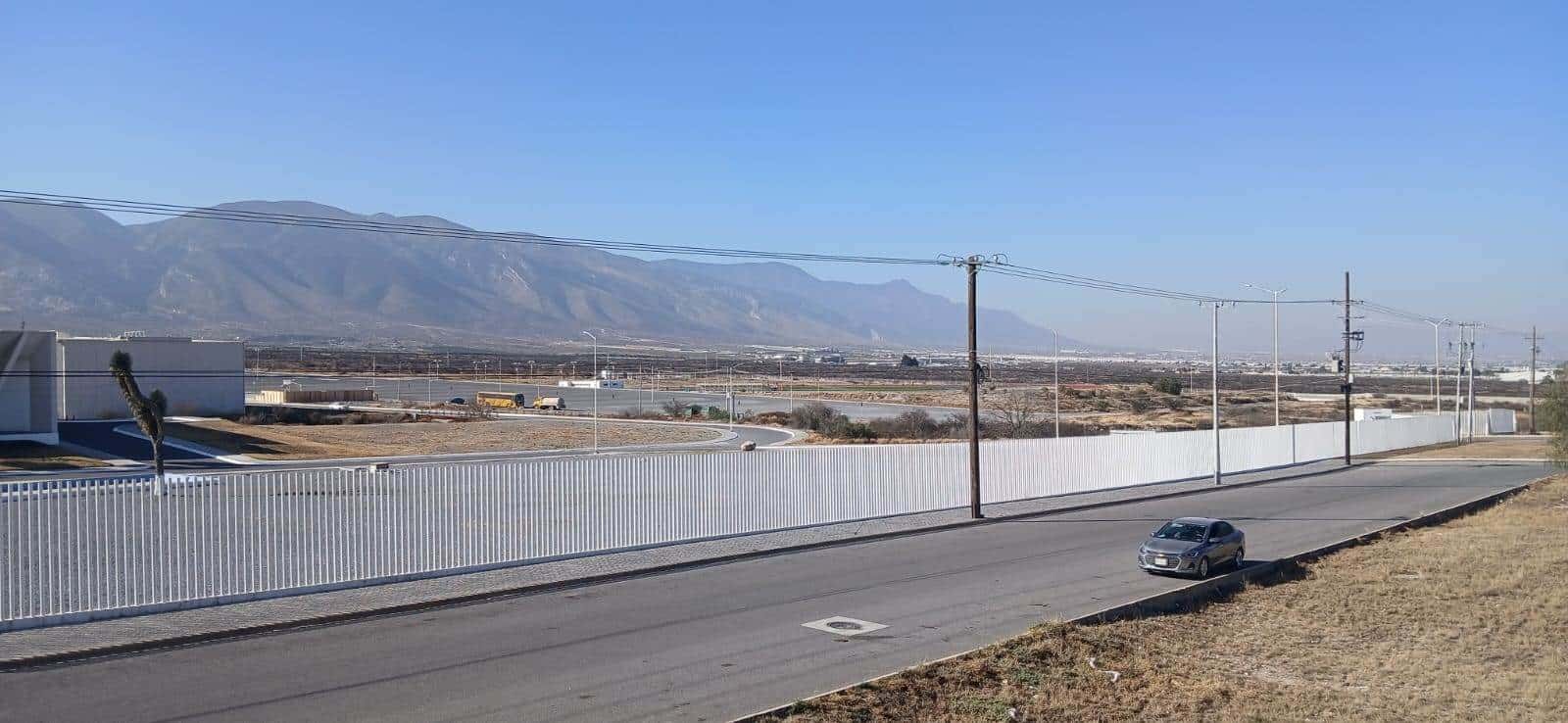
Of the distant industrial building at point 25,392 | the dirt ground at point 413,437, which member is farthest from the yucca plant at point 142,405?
the distant industrial building at point 25,392

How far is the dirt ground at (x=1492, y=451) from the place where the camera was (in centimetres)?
6338

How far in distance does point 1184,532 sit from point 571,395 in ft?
380

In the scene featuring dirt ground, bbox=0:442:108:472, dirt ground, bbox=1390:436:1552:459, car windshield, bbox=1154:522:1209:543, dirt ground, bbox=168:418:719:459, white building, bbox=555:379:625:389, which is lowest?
dirt ground, bbox=1390:436:1552:459

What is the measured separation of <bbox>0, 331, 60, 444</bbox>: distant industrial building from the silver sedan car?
55.0 metres

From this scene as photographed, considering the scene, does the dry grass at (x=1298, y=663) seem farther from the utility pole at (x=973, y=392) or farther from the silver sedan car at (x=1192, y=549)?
the utility pole at (x=973, y=392)

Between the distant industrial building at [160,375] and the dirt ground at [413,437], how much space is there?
8.12m

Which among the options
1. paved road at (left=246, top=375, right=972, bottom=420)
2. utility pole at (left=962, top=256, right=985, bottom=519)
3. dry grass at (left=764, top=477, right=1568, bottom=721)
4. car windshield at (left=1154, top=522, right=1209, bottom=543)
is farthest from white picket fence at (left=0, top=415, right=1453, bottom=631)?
paved road at (left=246, top=375, right=972, bottom=420)

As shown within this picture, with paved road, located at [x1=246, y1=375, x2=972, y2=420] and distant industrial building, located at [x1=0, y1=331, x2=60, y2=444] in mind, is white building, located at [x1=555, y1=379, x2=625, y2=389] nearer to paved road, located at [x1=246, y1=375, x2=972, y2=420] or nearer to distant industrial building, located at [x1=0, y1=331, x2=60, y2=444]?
paved road, located at [x1=246, y1=375, x2=972, y2=420]

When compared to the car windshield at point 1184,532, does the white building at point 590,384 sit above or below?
above

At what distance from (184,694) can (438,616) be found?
5061 mm

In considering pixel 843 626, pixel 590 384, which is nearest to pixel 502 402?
pixel 590 384

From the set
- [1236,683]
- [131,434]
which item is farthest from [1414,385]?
[1236,683]

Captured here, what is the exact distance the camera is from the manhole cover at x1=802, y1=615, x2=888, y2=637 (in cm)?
1684

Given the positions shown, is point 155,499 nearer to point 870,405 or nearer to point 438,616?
point 438,616
